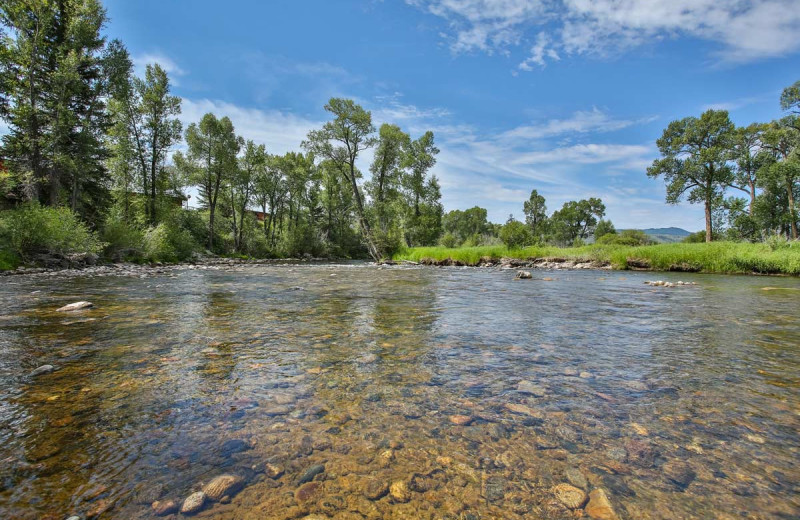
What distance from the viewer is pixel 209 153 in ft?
129

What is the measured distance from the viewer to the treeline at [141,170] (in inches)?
766

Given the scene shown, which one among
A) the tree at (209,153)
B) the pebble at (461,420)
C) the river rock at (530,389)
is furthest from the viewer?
the tree at (209,153)

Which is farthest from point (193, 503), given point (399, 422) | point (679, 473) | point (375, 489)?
point (679, 473)

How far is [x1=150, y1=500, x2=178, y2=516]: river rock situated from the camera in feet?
4.85

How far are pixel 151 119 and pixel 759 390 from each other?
42784 millimetres

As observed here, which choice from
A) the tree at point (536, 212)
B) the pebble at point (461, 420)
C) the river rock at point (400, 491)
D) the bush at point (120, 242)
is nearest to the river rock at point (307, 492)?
the river rock at point (400, 491)

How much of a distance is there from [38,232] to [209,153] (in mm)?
26798

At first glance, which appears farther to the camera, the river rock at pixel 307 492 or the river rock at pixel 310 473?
the river rock at pixel 310 473

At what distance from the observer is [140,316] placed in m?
5.87

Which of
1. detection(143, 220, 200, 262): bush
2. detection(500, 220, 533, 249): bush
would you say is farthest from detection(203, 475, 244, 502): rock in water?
detection(500, 220, 533, 249): bush

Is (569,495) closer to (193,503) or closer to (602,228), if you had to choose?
(193,503)

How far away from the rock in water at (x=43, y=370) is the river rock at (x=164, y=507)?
2685 mm

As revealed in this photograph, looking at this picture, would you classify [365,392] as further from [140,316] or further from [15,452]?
[140,316]

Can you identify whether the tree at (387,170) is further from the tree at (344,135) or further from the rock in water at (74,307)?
the rock in water at (74,307)
